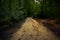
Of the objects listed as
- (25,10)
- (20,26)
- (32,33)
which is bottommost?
(32,33)

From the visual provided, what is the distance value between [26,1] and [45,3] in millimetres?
1460

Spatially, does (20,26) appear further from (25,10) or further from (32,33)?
(25,10)

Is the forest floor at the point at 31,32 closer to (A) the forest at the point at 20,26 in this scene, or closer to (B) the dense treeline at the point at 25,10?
(A) the forest at the point at 20,26

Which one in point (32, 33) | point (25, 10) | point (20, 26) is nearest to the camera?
point (32, 33)

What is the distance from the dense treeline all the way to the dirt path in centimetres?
58

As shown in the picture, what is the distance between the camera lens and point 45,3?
29.6ft

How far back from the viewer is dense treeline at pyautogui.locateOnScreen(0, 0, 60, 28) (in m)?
5.95

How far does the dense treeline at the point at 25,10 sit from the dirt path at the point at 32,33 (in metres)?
0.58

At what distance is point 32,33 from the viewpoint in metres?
5.90

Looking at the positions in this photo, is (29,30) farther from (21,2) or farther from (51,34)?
(21,2)

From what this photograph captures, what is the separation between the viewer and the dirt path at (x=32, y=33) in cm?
549

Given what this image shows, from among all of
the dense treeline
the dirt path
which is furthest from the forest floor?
the dense treeline

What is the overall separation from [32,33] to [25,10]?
87.7 inches

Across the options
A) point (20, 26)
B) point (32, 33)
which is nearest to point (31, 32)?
point (32, 33)
